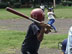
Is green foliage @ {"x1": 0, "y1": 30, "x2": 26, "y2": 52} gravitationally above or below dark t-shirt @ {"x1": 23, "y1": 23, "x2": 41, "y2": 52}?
below

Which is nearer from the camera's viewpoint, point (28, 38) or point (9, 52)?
point (28, 38)

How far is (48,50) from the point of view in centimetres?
939

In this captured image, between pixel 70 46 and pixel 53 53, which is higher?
pixel 70 46

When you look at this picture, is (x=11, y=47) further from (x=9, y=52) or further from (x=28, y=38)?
(x=28, y=38)

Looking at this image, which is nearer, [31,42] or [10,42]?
[31,42]

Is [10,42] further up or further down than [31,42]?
further down

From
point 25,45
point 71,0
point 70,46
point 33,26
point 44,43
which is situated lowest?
point 71,0

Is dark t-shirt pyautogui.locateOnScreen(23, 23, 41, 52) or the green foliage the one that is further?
the green foliage

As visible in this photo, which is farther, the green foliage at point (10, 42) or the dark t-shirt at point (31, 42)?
the green foliage at point (10, 42)

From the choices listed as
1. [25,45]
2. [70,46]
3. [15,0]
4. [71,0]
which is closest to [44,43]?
[25,45]

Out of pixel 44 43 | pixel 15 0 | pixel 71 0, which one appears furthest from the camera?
pixel 71 0

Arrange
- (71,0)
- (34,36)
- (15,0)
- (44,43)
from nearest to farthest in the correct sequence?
1. (34,36)
2. (44,43)
3. (15,0)
4. (71,0)

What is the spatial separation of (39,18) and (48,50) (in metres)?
4.89

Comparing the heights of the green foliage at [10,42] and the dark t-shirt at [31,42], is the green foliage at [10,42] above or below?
below
